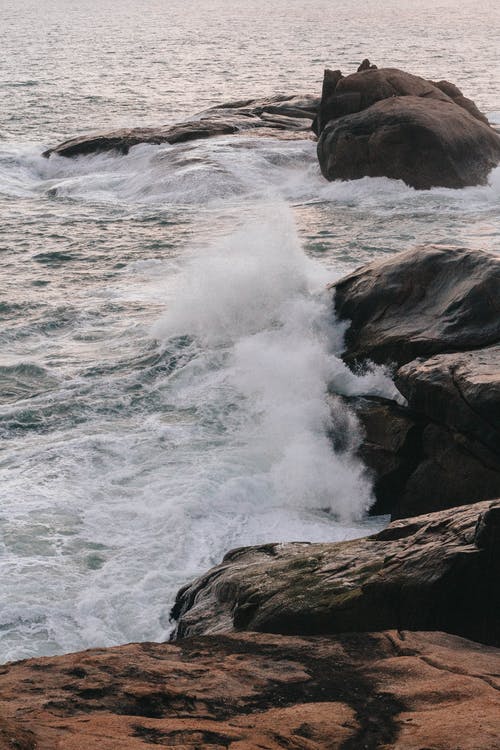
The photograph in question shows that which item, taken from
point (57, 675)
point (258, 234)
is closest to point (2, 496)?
point (57, 675)

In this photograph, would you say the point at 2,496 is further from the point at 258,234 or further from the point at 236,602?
the point at 258,234

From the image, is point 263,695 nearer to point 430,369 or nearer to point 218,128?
point 430,369

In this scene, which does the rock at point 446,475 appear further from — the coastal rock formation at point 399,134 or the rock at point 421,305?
the coastal rock formation at point 399,134

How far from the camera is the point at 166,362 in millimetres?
14094

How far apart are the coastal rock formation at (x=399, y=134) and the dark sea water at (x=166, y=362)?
1.62 feet

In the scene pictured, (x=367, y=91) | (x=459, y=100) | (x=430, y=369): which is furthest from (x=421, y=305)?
(x=459, y=100)

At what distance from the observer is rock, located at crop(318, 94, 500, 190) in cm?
2392

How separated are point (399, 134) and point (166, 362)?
12.1 meters

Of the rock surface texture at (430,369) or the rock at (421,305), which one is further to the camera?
the rock at (421,305)

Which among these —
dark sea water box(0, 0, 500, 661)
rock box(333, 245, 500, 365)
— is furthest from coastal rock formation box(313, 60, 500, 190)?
rock box(333, 245, 500, 365)

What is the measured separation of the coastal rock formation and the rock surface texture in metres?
11.8

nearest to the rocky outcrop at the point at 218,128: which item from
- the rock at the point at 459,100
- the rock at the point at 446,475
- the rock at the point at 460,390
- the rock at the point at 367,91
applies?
the rock at the point at 367,91

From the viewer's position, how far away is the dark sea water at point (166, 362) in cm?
940

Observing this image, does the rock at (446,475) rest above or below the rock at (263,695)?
below
